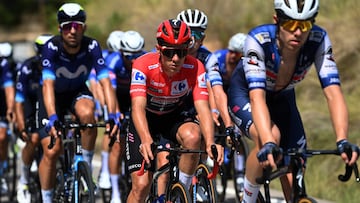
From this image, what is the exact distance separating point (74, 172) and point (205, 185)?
4.74 ft

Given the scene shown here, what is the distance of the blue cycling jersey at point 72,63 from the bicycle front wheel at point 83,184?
1.12 meters

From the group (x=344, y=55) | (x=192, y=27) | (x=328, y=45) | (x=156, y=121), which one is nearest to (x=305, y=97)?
(x=344, y=55)

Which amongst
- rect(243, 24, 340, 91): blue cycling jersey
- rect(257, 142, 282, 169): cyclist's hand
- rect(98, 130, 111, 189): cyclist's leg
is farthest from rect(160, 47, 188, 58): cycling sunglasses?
rect(98, 130, 111, 189): cyclist's leg

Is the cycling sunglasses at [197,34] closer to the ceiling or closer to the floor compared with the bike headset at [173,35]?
closer to the ceiling

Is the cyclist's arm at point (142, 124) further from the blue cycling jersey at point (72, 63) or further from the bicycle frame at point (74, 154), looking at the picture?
the blue cycling jersey at point (72, 63)

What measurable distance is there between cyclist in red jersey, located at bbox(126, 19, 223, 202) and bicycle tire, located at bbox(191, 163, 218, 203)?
176 mm

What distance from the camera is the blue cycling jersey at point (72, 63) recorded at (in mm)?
9039

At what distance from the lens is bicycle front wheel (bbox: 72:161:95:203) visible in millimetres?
8164

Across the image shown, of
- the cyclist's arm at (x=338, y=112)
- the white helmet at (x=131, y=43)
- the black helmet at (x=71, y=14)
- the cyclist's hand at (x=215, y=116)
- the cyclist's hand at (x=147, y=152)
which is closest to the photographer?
the cyclist's arm at (x=338, y=112)

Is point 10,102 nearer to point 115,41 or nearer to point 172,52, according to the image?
point 115,41

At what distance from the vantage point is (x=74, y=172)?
8461 millimetres

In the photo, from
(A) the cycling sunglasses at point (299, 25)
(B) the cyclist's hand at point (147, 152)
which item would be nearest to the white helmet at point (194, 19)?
(B) the cyclist's hand at point (147, 152)

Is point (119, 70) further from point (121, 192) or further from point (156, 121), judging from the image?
point (156, 121)

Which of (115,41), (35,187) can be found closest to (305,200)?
(35,187)
